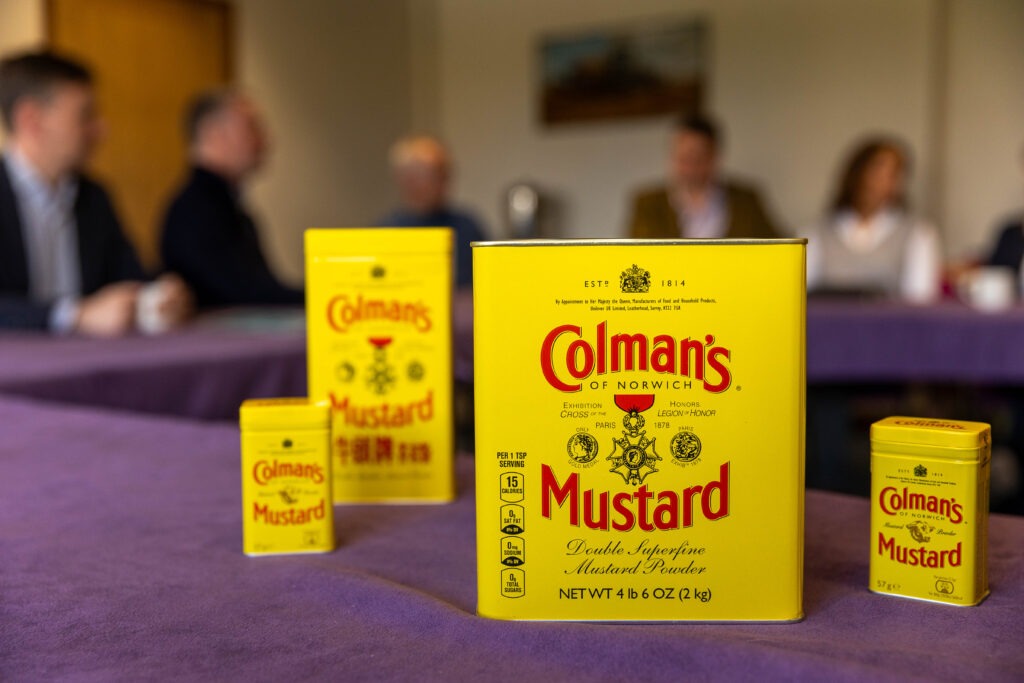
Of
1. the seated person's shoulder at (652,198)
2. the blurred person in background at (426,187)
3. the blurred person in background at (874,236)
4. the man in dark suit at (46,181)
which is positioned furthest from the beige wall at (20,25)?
the blurred person in background at (874,236)

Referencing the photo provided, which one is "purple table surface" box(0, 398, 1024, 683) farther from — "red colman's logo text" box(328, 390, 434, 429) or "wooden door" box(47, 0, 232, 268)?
"wooden door" box(47, 0, 232, 268)

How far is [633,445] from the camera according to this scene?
0.53 meters

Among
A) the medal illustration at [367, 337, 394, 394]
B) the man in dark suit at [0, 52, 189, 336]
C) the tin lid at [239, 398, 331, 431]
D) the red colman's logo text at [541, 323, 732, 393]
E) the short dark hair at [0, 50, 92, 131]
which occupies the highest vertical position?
the short dark hair at [0, 50, 92, 131]

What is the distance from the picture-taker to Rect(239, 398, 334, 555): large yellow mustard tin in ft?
2.13

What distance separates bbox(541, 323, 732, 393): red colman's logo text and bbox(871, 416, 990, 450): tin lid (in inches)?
4.2

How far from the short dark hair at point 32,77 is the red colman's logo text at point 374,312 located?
2.03 m

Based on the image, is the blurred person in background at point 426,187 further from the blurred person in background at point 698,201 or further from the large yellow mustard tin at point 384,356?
the large yellow mustard tin at point 384,356

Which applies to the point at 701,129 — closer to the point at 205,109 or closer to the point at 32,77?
the point at 205,109

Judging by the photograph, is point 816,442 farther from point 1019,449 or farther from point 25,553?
point 25,553

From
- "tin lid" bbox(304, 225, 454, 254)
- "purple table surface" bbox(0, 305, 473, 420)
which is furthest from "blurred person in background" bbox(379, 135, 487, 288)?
"tin lid" bbox(304, 225, 454, 254)

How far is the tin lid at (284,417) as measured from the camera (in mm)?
651

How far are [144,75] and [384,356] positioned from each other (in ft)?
14.3

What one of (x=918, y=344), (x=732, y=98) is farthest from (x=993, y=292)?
(x=732, y=98)

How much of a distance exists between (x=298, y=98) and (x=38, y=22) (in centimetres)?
153
